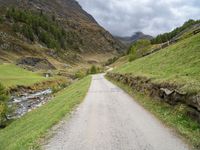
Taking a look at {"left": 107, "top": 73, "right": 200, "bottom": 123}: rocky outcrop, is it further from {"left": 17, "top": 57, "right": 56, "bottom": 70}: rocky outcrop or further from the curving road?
{"left": 17, "top": 57, "right": 56, "bottom": 70}: rocky outcrop

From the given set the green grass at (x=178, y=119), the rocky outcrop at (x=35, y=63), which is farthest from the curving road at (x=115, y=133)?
the rocky outcrop at (x=35, y=63)

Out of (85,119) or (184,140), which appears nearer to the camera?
(184,140)

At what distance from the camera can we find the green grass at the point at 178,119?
50.4 feet

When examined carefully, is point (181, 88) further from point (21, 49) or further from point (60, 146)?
point (21, 49)

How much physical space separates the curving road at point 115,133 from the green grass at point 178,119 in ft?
1.66

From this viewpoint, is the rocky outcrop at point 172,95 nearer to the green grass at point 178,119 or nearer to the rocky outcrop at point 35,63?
the green grass at point 178,119

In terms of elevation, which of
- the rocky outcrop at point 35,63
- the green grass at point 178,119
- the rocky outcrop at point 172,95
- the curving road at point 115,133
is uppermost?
the rocky outcrop at point 35,63

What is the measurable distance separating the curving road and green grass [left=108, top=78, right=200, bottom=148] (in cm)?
51

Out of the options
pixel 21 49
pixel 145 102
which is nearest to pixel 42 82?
pixel 145 102

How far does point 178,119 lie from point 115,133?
451 cm

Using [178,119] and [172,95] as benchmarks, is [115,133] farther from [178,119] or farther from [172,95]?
[172,95]

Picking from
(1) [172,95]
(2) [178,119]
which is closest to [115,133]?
(2) [178,119]

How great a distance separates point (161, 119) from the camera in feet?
66.2

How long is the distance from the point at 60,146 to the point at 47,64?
154587 mm
